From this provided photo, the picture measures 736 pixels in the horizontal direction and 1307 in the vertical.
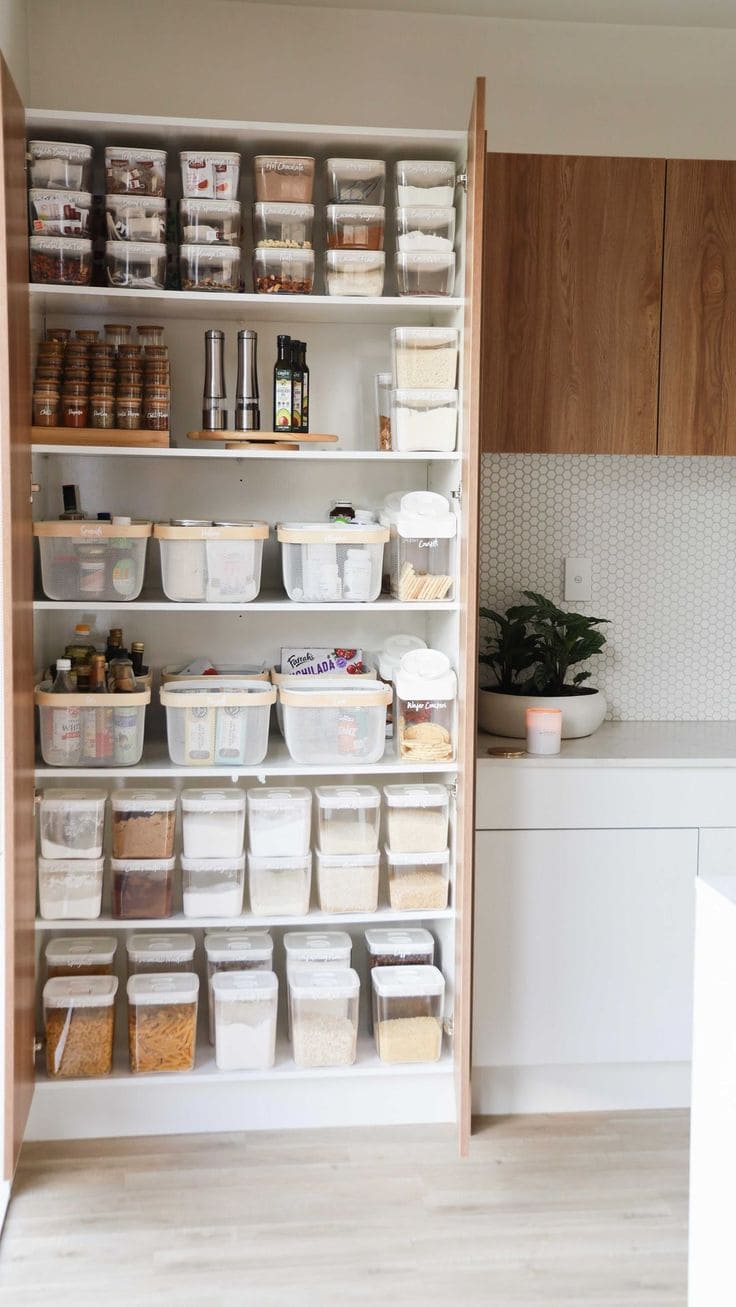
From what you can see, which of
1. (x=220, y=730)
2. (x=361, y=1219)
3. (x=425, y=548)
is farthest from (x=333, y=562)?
(x=361, y=1219)

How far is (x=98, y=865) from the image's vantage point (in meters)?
2.83

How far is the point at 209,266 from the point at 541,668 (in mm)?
1302

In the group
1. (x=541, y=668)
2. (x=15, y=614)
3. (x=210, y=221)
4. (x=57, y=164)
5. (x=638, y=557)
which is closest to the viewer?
(x=15, y=614)

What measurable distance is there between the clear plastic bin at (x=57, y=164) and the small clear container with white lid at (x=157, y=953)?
5.82ft

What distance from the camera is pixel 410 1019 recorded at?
291cm

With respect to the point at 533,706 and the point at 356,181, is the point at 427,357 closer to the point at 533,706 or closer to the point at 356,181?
the point at 356,181

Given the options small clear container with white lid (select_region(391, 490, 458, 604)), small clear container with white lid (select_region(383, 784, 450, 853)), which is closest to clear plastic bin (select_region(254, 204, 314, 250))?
small clear container with white lid (select_region(391, 490, 458, 604))

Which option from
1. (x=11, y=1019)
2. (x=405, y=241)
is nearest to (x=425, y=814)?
(x=11, y=1019)

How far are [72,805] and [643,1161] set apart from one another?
1.56m

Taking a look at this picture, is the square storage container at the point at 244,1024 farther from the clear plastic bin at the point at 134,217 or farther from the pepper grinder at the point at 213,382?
the clear plastic bin at the point at 134,217

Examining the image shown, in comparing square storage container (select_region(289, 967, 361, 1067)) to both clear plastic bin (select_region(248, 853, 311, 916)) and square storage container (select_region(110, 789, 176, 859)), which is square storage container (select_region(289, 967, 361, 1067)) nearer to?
clear plastic bin (select_region(248, 853, 311, 916))

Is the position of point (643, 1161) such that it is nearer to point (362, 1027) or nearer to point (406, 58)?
point (362, 1027)

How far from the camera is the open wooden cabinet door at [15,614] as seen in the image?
240 cm

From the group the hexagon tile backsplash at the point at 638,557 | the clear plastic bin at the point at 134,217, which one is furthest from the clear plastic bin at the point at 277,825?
the clear plastic bin at the point at 134,217
